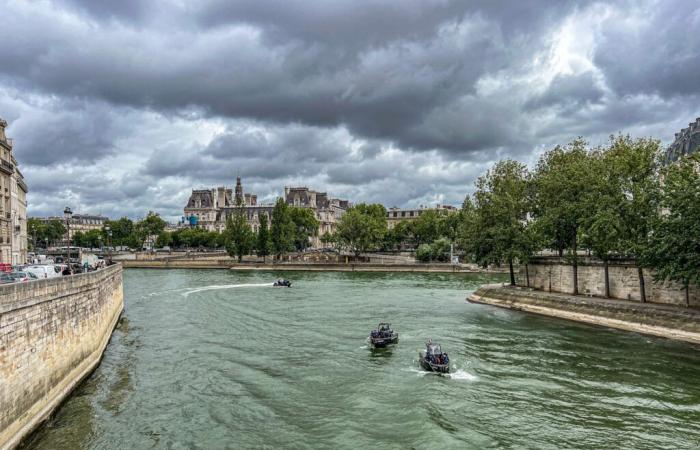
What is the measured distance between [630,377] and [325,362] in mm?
16055

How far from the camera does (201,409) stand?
22766 millimetres

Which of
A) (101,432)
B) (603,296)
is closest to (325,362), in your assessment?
(101,432)

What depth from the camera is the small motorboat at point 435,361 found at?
90.6ft

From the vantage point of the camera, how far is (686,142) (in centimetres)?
7519

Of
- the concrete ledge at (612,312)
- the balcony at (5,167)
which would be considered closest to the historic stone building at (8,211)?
the balcony at (5,167)

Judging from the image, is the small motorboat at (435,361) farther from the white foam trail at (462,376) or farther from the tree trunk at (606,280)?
the tree trunk at (606,280)

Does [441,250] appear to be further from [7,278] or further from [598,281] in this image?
[7,278]

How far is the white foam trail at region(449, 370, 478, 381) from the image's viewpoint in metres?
27.0

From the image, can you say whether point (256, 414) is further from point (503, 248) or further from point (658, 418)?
point (503, 248)

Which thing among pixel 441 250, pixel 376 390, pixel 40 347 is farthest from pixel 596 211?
pixel 441 250

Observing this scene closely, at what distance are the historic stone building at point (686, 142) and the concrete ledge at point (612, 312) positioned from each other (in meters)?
33.9

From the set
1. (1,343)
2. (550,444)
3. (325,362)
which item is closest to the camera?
(1,343)

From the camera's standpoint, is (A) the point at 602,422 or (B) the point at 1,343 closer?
(B) the point at 1,343

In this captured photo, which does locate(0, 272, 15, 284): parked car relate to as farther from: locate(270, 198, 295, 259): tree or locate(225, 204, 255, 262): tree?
locate(225, 204, 255, 262): tree
